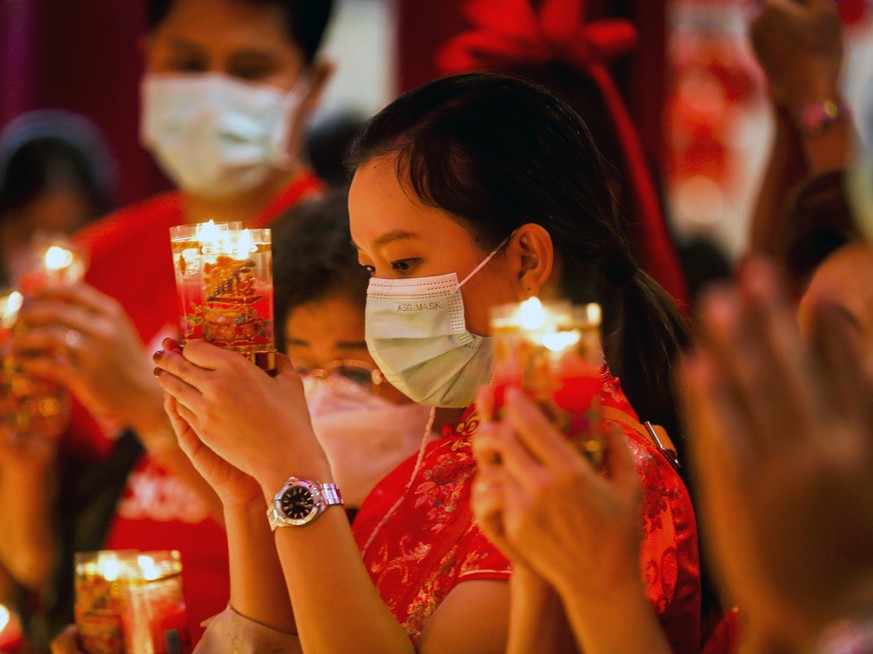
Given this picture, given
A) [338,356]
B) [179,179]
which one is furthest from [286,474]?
[179,179]

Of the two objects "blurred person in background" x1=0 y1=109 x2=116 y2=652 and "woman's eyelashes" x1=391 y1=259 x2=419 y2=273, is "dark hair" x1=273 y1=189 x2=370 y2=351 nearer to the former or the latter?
"woman's eyelashes" x1=391 y1=259 x2=419 y2=273

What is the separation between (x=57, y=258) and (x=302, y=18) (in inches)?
44.8

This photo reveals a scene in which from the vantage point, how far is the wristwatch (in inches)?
59.4

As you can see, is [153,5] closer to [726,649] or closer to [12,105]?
[12,105]

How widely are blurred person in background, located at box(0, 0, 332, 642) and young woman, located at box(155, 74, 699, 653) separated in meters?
0.99

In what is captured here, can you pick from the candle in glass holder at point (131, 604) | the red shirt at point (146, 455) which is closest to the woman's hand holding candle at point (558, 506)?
the candle in glass holder at point (131, 604)

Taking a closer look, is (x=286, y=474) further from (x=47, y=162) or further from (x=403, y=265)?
(x=47, y=162)

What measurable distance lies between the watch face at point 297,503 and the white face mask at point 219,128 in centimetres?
185

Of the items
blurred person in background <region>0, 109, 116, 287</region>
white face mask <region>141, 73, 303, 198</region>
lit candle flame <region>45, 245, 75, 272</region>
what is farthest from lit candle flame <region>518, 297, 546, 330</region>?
blurred person in background <region>0, 109, 116, 287</region>

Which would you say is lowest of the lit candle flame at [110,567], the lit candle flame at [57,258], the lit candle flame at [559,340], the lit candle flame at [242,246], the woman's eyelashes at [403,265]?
the lit candle flame at [110,567]

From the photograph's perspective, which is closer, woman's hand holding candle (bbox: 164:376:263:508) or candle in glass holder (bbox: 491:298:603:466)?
candle in glass holder (bbox: 491:298:603:466)

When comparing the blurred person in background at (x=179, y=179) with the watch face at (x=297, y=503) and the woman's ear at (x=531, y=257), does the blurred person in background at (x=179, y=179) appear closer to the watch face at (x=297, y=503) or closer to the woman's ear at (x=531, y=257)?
the watch face at (x=297, y=503)

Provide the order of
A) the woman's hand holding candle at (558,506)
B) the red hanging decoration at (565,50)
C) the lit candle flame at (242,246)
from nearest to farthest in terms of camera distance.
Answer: the woman's hand holding candle at (558,506) → the lit candle flame at (242,246) → the red hanging decoration at (565,50)

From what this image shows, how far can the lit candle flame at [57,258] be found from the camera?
2482mm
